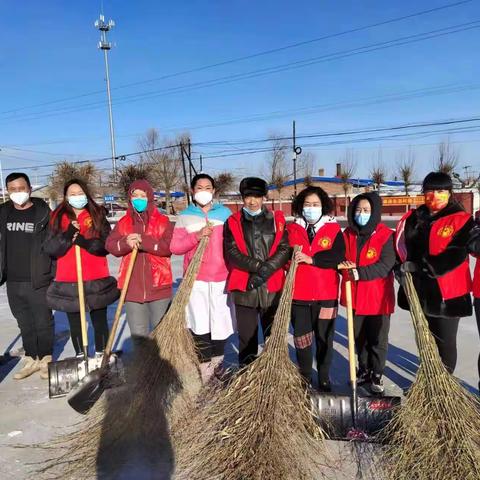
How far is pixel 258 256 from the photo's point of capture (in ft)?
10.3

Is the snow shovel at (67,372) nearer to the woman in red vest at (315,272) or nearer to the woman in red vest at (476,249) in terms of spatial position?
the woman in red vest at (315,272)

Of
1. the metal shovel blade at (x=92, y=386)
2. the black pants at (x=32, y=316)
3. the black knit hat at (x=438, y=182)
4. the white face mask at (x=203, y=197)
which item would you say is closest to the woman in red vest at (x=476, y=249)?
the black knit hat at (x=438, y=182)

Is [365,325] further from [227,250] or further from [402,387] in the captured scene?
[227,250]

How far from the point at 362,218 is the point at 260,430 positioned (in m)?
1.72

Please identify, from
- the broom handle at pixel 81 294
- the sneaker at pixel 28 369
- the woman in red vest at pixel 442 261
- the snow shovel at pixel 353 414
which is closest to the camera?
the snow shovel at pixel 353 414

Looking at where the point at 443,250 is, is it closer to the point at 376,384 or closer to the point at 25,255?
the point at 376,384

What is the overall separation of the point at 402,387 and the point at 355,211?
5.05 feet

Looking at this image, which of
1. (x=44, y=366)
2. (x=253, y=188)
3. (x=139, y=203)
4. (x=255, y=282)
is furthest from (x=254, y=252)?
(x=44, y=366)

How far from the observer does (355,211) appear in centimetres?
330


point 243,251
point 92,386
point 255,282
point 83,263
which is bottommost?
point 92,386

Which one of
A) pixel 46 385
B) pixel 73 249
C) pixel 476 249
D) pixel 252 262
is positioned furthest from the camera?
pixel 46 385

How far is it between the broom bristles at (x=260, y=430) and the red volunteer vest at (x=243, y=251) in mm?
359

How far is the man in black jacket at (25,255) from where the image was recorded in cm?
377

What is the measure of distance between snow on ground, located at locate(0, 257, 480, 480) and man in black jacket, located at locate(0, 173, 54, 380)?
0.34 m
